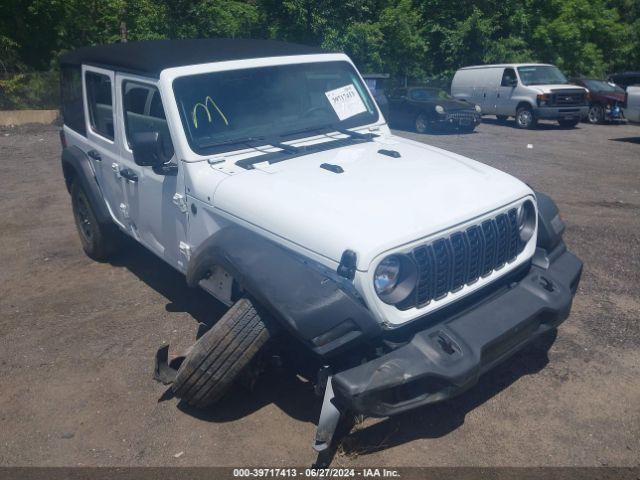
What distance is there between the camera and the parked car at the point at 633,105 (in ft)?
46.7

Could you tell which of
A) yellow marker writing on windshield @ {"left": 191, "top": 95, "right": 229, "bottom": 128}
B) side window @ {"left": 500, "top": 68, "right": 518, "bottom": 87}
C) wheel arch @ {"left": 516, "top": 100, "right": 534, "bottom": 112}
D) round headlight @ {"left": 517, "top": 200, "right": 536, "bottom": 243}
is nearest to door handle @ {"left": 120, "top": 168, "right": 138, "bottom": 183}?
yellow marker writing on windshield @ {"left": 191, "top": 95, "right": 229, "bottom": 128}

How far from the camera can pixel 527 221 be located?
3.92 meters

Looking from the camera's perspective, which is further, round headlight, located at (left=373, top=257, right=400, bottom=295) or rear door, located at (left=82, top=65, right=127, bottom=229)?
rear door, located at (left=82, top=65, right=127, bottom=229)

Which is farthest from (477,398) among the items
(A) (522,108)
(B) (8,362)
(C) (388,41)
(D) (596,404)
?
(C) (388,41)

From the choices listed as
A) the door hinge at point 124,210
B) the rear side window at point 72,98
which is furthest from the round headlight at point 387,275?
the rear side window at point 72,98

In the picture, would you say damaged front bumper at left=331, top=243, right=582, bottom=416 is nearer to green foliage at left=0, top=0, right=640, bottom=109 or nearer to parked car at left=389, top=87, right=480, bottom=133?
parked car at left=389, top=87, right=480, bottom=133

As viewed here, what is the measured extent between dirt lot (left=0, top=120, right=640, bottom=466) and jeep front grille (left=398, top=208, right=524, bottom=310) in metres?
0.88

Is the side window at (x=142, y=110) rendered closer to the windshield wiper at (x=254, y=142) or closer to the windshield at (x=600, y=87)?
the windshield wiper at (x=254, y=142)

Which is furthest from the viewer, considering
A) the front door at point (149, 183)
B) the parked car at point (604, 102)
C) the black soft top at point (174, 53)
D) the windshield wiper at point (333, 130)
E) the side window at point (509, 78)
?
the parked car at point (604, 102)

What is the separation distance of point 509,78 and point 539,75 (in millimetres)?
866

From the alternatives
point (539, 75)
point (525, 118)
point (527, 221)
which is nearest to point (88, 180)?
point (527, 221)

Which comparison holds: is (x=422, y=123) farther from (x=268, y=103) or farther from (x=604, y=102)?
(x=268, y=103)

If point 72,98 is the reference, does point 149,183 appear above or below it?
below

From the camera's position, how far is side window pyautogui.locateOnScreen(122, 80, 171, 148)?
4.40 meters
